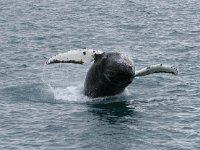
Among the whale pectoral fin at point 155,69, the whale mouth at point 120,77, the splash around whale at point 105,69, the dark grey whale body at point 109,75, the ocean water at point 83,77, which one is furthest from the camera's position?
the whale pectoral fin at point 155,69

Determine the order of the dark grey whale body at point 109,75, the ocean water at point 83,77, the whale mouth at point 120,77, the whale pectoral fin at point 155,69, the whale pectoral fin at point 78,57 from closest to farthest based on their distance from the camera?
the ocean water at point 83,77, the whale mouth at point 120,77, the dark grey whale body at point 109,75, the whale pectoral fin at point 78,57, the whale pectoral fin at point 155,69

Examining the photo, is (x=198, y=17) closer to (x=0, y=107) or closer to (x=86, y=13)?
Answer: (x=86, y=13)

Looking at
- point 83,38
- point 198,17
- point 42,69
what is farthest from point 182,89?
point 198,17

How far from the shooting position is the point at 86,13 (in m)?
93.1

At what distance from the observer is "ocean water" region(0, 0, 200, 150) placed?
42.0m

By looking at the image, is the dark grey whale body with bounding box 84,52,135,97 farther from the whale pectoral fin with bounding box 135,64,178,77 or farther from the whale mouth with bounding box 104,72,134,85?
the whale pectoral fin with bounding box 135,64,178,77

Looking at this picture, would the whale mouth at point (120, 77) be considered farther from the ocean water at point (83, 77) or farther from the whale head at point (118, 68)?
the ocean water at point (83, 77)

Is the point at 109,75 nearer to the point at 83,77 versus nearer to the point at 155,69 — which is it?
the point at 155,69

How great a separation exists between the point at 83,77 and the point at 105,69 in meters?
12.9

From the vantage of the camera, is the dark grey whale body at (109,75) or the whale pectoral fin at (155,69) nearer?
the dark grey whale body at (109,75)

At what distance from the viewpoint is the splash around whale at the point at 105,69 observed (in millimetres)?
44281

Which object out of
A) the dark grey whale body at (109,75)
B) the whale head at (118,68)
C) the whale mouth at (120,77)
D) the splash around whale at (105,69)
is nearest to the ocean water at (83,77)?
the dark grey whale body at (109,75)

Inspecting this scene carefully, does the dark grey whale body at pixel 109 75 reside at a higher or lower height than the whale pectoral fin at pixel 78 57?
lower

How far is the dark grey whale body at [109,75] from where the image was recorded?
145 ft
